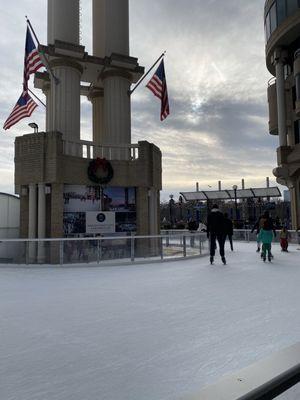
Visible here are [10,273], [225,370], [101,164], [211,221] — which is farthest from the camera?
[101,164]

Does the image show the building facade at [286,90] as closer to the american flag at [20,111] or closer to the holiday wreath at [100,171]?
the holiday wreath at [100,171]

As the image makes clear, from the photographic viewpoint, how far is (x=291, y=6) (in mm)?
23625

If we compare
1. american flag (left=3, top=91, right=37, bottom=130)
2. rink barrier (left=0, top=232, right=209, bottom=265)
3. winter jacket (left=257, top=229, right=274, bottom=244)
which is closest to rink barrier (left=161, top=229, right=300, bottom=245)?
winter jacket (left=257, top=229, right=274, bottom=244)

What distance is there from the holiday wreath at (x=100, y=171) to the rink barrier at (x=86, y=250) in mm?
4764

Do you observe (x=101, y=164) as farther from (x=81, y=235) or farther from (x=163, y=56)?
(x=163, y=56)

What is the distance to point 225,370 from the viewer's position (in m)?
3.42

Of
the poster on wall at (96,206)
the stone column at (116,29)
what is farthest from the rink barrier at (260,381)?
the stone column at (116,29)

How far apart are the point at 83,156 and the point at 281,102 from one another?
1625 centimetres

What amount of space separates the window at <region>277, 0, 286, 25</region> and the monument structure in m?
10.4

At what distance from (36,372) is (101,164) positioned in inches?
533

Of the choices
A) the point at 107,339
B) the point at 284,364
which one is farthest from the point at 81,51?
the point at 284,364

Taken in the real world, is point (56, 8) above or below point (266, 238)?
above

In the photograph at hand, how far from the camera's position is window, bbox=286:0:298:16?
76.3 feet

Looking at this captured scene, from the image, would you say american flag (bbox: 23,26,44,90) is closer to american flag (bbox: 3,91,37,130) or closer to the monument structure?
american flag (bbox: 3,91,37,130)
